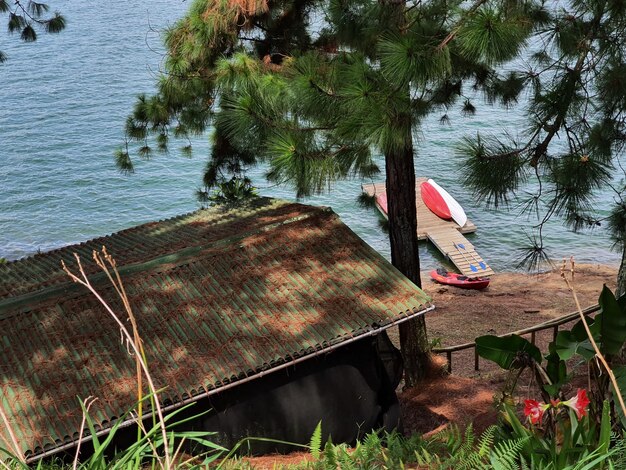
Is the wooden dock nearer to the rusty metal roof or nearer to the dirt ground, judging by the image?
the dirt ground

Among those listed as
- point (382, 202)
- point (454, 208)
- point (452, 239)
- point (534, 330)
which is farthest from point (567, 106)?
point (382, 202)

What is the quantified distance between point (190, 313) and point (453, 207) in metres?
17.8

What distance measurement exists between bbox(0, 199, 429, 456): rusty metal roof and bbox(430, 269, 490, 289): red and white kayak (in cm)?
1141

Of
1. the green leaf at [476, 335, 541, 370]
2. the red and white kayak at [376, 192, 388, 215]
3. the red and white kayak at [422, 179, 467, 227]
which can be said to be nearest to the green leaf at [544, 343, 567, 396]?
the green leaf at [476, 335, 541, 370]

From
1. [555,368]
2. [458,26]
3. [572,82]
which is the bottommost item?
[555,368]

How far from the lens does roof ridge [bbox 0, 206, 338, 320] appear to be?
8.38 meters

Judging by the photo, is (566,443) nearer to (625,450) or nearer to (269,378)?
(625,450)

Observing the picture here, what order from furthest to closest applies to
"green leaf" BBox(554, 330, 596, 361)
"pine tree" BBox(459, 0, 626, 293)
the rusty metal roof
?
1. "pine tree" BBox(459, 0, 626, 293)
2. the rusty metal roof
3. "green leaf" BBox(554, 330, 596, 361)

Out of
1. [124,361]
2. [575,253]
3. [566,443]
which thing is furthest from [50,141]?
[566,443]

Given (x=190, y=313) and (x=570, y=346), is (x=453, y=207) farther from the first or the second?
(x=570, y=346)

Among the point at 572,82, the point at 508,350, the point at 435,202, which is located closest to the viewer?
the point at 508,350

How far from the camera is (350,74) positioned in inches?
328

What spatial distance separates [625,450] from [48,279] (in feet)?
23.3

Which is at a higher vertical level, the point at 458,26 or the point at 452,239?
the point at 458,26
